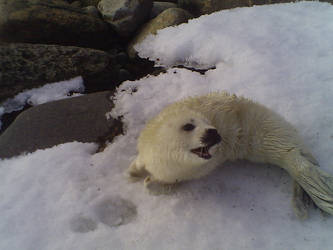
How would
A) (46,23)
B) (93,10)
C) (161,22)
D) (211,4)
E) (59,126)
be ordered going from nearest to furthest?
(59,126) → (46,23) → (161,22) → (211,4) → (93,10)

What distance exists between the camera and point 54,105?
3.64 m

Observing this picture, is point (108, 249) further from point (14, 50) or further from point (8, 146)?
point (14, 50)

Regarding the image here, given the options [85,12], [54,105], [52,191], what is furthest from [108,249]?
[85,12]

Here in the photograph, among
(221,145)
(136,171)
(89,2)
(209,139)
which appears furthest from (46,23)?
(209,139)

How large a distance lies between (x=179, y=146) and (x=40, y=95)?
8.31 ft

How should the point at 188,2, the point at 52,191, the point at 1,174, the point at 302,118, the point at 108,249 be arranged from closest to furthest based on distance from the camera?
the point at 108,249 < the point at 52,191 < the point at 1,174 < the point at 302,118 < the point at 188,2

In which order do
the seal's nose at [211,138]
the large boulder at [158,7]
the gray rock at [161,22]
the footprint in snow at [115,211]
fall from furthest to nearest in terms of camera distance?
the large boulder at [158,7] → the gray rock at [161,22] → the footprint in snow at [115,211] → the seal's nose at [211,138]

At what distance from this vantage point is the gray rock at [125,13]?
5.07 m

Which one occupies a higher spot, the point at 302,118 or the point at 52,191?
the point at 302,118

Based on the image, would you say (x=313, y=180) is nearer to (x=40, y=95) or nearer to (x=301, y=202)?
(x=301, y=202)

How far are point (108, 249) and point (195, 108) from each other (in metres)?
1.43

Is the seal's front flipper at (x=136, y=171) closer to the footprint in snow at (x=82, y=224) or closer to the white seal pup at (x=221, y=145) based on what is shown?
the white seal pup at (x=221, y=145)

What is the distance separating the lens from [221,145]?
106 inches

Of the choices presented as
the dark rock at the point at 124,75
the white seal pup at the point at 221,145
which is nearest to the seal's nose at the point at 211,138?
the white seal pup at the point at 221,145
